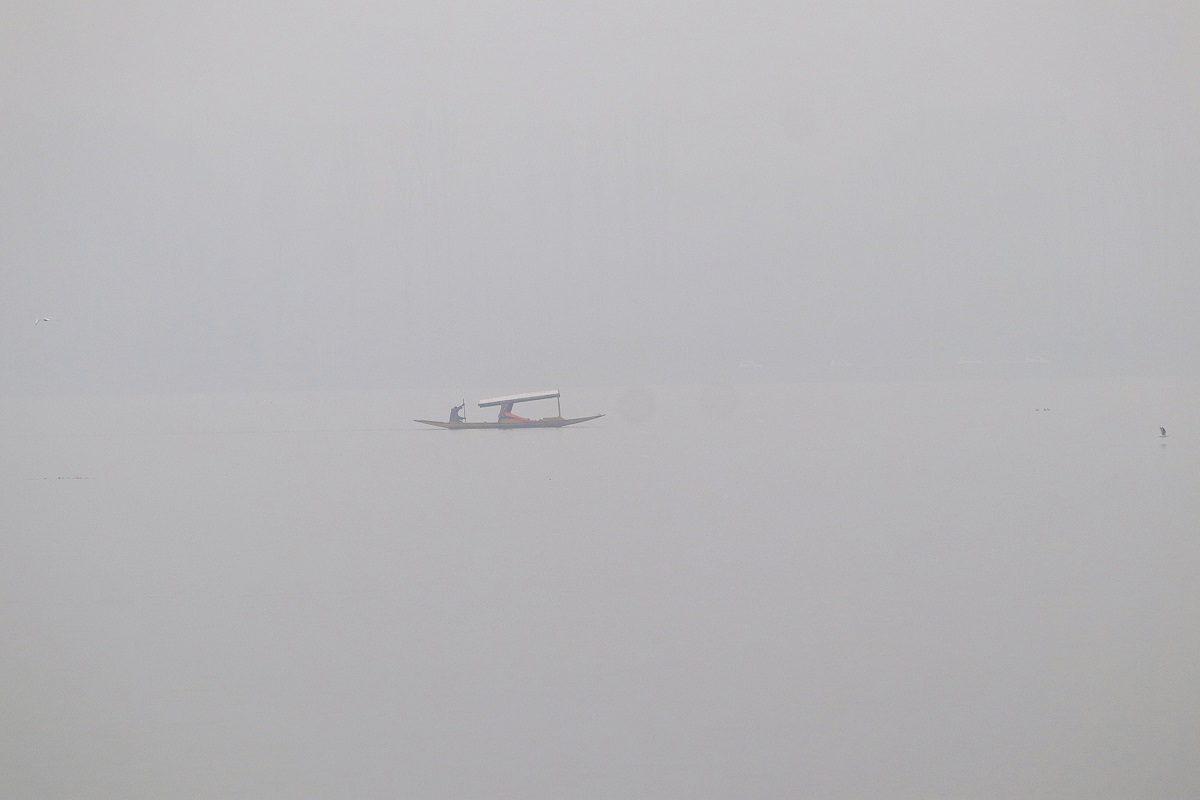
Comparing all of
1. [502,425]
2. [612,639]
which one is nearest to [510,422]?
[502,425]

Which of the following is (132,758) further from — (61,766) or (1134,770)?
(1134,770)

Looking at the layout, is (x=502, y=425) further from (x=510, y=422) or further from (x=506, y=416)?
(x=506, y=416)

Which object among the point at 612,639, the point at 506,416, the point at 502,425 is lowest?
the point at 612,639

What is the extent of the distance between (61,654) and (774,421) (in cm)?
2689

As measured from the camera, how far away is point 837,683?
6355 mm

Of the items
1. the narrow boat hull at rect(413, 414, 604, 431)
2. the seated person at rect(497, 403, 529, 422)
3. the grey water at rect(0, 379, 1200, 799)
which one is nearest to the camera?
the grey water at rect(0, 379, 1200, 799)

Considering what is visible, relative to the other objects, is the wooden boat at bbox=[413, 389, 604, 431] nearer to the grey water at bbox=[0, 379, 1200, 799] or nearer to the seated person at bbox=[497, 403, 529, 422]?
the seated person at bbox=[497, 403, 529, 422]

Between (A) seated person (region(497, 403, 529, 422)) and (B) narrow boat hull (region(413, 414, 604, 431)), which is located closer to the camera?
(B) narrow boat hull (region(413, 414, 604, 431))

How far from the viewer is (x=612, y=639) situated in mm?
7402

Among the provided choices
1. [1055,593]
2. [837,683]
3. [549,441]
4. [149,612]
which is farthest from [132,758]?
[549,441]

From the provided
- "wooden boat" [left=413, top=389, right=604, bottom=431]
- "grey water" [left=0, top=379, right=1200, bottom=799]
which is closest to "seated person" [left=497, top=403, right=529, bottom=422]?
"wooden boat" [left=413, top=389, right=604, bottom=431]

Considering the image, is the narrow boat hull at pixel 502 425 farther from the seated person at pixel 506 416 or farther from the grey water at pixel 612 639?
the grey water at pixel 612 639

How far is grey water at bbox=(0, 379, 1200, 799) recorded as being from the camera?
5.38 meters

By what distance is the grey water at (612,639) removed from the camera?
5379 millimetres
